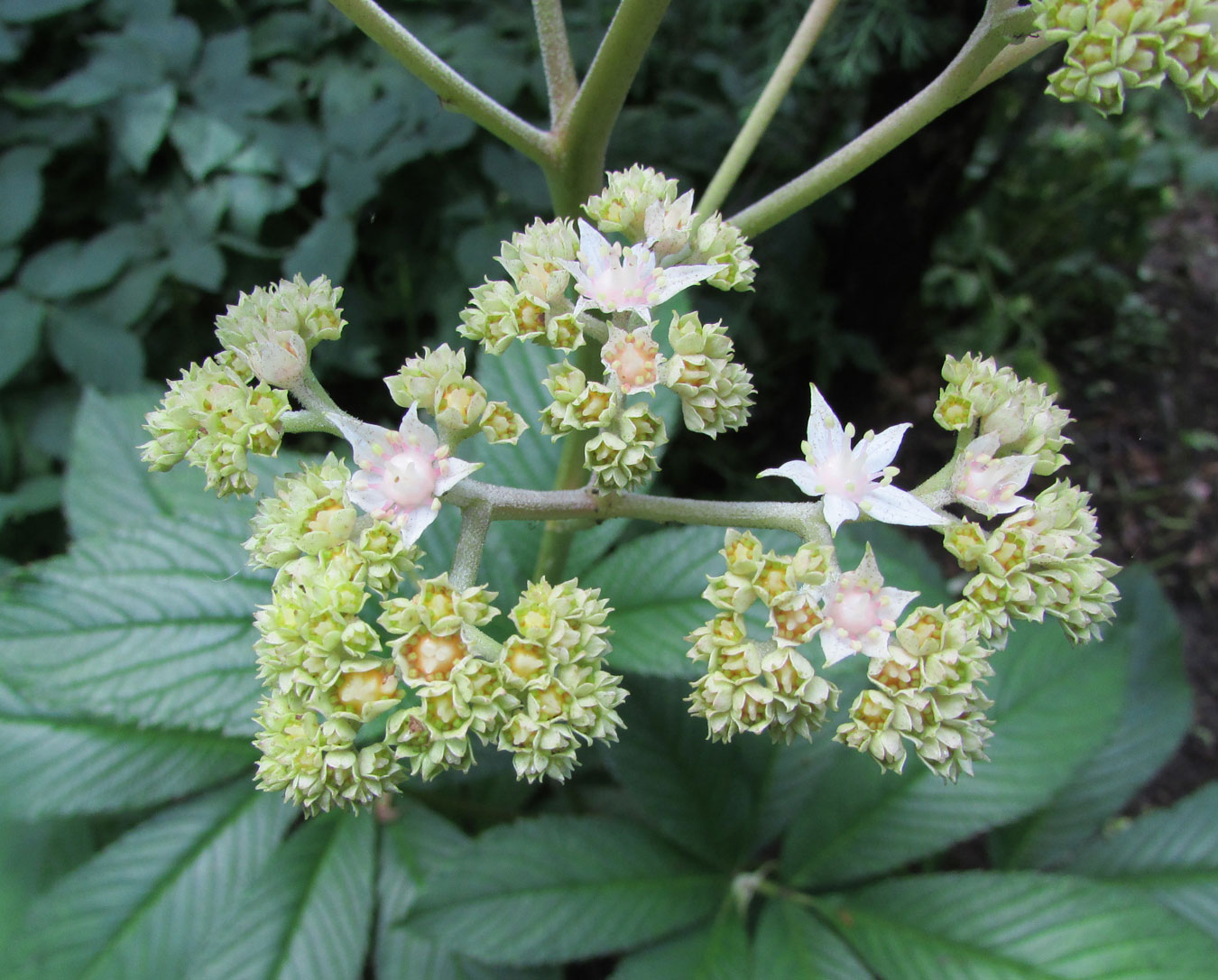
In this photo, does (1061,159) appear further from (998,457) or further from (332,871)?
(332,871)

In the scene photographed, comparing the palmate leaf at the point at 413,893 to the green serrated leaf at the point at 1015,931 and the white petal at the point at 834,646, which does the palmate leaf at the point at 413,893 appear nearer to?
the green serrated leaf at the point at 1015,931

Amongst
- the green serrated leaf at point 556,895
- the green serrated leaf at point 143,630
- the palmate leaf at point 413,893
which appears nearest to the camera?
the green serrated leaf at point 143,630

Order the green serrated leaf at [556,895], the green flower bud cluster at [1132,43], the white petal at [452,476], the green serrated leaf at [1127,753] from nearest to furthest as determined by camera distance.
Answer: the green flower bud cluster at [1132,43] < the white petal at [452,476] < the green serrated leaf at [556,895] < the green serrated leaf at [1127,753]

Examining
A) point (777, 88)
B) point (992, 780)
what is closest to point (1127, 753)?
point (992, 780)

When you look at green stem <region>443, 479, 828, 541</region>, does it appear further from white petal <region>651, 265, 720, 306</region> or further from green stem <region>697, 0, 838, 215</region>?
green stem <region>697, 0, 838, 215</region>

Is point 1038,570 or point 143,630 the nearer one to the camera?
point 1038,570

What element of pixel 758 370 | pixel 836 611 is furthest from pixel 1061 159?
pixel 836 611

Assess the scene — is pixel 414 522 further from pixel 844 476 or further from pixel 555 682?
pixel 844 476

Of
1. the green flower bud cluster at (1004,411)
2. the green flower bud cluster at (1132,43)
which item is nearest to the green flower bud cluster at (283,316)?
the green flower bud cluster at (1004,411)
